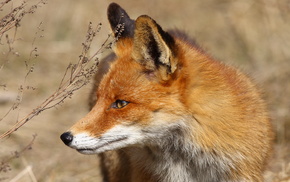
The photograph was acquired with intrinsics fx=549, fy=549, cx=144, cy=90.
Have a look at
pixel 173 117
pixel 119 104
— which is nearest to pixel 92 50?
pixel 119 104

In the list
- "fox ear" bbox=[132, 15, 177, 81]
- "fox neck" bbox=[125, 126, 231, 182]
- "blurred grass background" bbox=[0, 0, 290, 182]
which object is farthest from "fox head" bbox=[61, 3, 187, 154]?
"blurred grass background" bbox=[0, 0, 290, 182]

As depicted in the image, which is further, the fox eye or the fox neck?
the fox neck

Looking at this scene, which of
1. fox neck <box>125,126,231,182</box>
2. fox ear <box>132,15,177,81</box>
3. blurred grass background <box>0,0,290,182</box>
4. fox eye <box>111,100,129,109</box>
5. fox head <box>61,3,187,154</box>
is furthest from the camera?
blurred grass background <box>0,0,290,182</box>

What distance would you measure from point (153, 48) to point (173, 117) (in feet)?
2.30

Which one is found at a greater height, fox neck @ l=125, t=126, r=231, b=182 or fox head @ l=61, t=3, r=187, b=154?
fox head @ l=61, t=3, r=187, b=154

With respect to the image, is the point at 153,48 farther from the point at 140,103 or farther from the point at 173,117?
the point at 173,117

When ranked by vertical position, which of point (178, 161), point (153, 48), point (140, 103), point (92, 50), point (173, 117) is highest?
point (92, 50)

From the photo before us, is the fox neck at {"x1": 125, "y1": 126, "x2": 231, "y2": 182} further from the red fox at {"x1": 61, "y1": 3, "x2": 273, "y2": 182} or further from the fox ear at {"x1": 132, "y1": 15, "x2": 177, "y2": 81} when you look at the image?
the fox ear at {"x1": 132, "y1": 15, "x2": 177, "y2": 81}

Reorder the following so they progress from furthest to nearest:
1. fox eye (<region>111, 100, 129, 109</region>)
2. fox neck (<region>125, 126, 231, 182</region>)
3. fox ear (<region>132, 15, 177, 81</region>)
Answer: fox neck (<region>125, 126, 231, 182</region>) < fox eye (<region>111, 100, 129, 109</region>) < fox ear (<region>132, 15, 177, 81</region>)

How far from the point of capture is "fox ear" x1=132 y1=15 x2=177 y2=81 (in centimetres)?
514

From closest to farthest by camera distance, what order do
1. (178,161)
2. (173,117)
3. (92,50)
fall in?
(173,117) → (178,161) → (92,50)

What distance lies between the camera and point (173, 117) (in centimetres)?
533

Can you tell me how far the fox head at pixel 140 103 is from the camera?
17.3ft

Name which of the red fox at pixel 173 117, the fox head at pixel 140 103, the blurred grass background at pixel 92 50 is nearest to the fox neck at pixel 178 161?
the red fox at pixel 173 117
